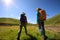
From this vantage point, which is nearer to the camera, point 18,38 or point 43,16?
point 43,16

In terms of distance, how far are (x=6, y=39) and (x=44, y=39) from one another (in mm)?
2803

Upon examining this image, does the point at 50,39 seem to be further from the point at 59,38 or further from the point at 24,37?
the point at 24,37

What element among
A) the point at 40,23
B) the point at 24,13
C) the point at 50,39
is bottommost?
the point at 50,39

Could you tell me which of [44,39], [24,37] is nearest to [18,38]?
[24,37]

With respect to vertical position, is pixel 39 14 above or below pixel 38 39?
above

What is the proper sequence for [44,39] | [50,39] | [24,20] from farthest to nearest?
[24,20] → [50,39] → [44,39]

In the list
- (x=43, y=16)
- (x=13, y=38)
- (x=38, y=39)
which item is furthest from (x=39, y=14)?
(x=13, y=38)

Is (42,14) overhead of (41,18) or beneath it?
overhead

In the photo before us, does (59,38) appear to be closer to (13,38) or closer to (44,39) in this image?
(44,39)

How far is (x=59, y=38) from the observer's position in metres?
12.1

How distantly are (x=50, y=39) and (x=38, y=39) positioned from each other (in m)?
0.77

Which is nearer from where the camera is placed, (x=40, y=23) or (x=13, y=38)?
(x=40, y=23)

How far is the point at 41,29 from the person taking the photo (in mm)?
11172

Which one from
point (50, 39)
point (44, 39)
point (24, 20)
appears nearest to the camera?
point (44, 39)
